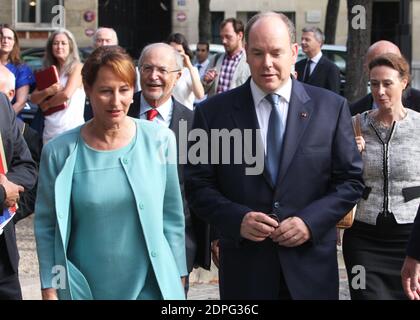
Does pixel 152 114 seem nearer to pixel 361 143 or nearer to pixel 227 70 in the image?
pixel 361 143

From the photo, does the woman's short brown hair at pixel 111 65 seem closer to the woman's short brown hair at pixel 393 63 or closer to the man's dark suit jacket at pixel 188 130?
the man's dark suit jacket at pixel 188 130

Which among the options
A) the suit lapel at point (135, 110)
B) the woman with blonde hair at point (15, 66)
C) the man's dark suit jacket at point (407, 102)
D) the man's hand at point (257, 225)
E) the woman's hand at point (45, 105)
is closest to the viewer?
the man's hand at point (257, 225)

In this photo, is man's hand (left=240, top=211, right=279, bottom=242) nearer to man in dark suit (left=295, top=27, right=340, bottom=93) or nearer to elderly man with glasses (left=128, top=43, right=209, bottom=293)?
elderly man with glasses (left=128, top=43, right=209, bottom=293)

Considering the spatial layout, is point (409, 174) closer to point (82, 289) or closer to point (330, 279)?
point (330, 279)

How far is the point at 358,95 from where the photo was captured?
14.4m

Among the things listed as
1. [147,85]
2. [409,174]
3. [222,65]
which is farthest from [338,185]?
[222,65]

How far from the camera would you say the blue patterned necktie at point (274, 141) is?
4992 mm

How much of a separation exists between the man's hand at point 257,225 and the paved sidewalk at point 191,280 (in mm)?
3455

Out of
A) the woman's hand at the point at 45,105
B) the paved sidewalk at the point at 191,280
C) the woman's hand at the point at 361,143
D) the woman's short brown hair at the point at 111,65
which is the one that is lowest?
the paved sidewalk at the point at 191,280

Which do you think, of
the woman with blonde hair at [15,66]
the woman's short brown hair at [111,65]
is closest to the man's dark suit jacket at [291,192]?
the woman's short brown hair at [111,65]

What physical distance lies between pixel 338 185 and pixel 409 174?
119 cm

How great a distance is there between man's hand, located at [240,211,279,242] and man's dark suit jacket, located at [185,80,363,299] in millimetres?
47

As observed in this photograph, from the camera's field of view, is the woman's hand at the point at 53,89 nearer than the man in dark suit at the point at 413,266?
No

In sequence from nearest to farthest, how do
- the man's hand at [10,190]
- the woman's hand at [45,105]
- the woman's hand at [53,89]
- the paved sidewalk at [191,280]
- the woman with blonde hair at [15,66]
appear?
the man's hand at [10,190] < the paved sidewalk at [191,280] < the woman's hand at [53,89] < the woman's hand at [45,105] < the woman with blonde hair at [15,66]
